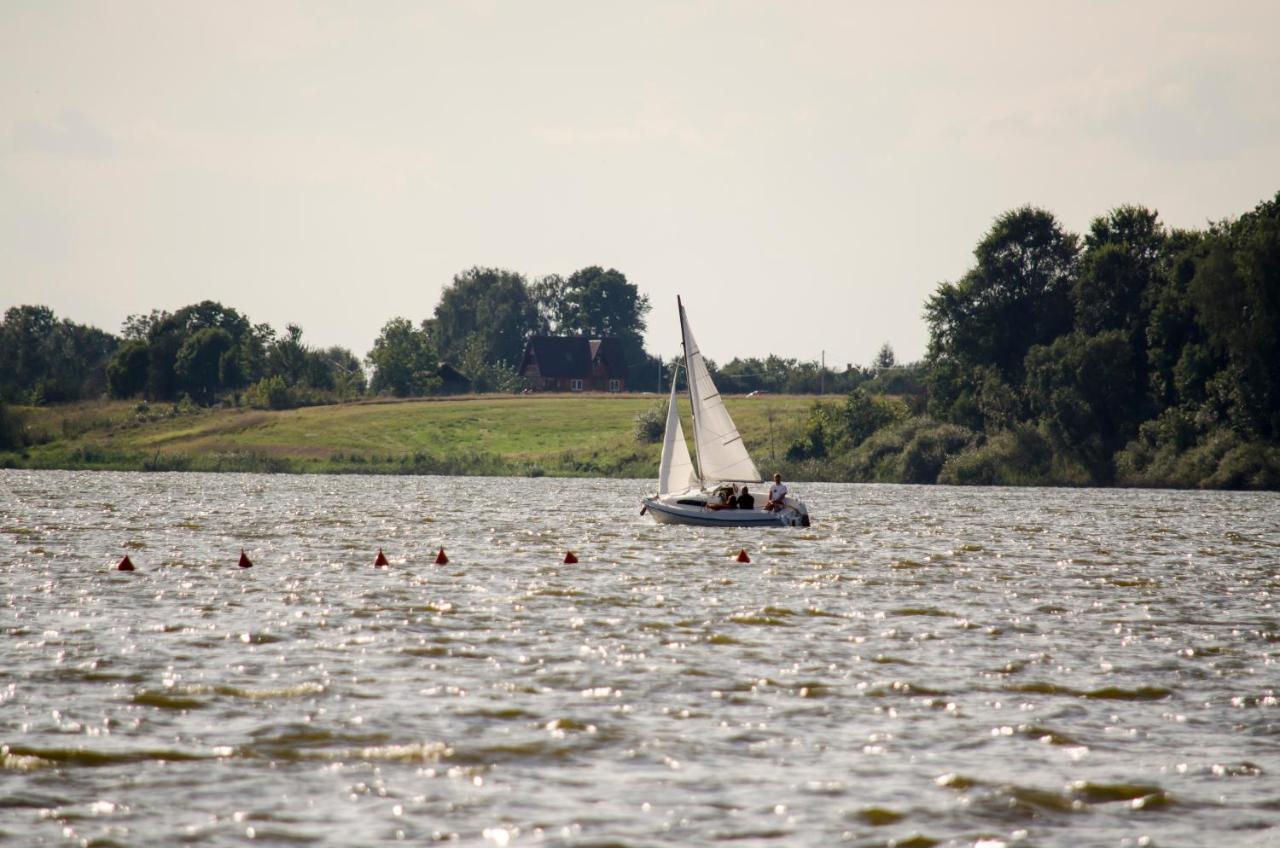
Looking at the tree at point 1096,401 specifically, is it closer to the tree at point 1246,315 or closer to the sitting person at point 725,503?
the tree at point 1246,315

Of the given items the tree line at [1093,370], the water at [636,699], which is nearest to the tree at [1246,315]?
the tree line at [1093,370]

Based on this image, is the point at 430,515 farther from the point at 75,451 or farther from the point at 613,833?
the point at 75,451

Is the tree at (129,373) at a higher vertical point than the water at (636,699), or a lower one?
higher

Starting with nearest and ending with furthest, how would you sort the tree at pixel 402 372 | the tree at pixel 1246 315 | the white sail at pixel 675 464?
the white sail at pixel 675 464, the tree at pixel 1246 315, the tree at pixel 402 372

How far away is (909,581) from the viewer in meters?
40.8

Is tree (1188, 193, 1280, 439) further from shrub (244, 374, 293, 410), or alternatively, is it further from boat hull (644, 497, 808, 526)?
shrub (244, 374, 293, 410)

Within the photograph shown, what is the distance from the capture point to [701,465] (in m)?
64.4

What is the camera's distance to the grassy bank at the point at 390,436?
447ft

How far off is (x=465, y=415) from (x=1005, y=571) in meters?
119

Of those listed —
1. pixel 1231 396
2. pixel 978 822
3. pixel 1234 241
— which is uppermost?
pixel 1234 241

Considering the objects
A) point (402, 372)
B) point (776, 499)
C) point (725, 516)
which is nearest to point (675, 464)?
point (725, 516)

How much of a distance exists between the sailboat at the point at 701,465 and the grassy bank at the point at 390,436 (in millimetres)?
59857

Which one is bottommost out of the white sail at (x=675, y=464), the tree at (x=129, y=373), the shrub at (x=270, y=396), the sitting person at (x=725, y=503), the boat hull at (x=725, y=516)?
the boat hull at (x=725, y=516)

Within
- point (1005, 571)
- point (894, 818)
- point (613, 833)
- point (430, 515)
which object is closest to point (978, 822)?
point (894, 818)
